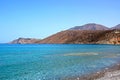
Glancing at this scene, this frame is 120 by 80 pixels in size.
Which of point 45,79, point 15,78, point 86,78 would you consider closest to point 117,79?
point 86,78

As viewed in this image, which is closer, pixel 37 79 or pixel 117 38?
pixel 37 79

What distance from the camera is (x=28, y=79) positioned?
2880 cm

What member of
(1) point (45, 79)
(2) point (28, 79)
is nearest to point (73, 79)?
(1) point (45, 79)

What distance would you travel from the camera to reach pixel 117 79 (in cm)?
2342

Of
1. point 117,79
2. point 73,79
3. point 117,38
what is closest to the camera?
point 117,79

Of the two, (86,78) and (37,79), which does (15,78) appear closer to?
(37,79)

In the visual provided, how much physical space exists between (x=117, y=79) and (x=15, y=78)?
12191mm

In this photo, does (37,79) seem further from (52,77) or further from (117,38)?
(117,38)

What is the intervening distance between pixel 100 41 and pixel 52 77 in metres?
173

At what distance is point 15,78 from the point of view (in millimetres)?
30016

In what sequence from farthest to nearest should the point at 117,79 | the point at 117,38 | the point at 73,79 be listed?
the point at 117,38, the point at 73,79, the point at 117,79

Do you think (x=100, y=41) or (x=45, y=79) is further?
(x=100, y=41)

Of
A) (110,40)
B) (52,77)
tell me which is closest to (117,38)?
(110,40)

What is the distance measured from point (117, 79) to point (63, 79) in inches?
279
